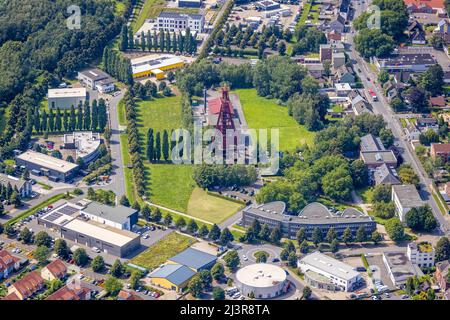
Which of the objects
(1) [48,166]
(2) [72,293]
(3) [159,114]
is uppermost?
(3) [159,114]

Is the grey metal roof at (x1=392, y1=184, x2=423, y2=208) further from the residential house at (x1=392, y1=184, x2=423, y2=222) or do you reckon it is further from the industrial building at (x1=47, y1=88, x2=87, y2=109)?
the industrial building at (x1=47, y1=88, x2=87, y2=109)

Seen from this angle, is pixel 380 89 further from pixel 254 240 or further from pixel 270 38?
pixel 254 240

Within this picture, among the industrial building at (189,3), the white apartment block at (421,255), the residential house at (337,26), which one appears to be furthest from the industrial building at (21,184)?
the industrial building at (189,3)

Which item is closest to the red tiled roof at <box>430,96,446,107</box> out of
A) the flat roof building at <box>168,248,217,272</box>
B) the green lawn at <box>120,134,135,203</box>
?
the green lawn at <box>120,134,135,203</box>

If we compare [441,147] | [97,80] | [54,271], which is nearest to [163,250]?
[54,271]

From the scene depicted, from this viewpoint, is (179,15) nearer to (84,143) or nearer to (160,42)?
(160,42)
